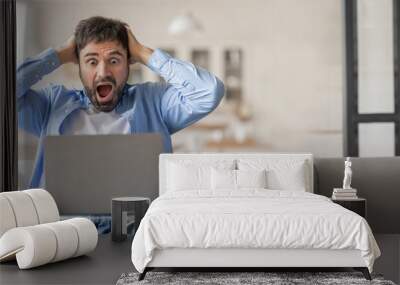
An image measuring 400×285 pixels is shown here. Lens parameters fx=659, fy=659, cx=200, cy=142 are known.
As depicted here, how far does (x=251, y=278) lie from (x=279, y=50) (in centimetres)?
313

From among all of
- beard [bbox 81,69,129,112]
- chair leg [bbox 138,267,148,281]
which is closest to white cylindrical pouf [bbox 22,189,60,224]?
chair leg [bbox 138,267,148,281]

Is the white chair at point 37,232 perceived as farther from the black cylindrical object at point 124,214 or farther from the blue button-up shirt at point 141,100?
the blue button-up shirt at point 141,100

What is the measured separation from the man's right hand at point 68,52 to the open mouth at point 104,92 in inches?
15.3

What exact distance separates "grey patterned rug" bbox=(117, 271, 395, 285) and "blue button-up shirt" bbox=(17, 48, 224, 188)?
8.32ft

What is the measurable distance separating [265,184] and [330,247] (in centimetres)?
180

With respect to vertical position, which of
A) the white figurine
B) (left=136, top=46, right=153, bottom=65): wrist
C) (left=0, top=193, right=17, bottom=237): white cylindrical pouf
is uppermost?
(left=136, top=46, right=153, bottom=65): wrist

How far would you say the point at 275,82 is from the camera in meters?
7.09

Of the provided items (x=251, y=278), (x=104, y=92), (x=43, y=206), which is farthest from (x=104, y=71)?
(x=251, y=278)

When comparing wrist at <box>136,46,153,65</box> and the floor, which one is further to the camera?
wrist at <box>136,46,153,65</box>

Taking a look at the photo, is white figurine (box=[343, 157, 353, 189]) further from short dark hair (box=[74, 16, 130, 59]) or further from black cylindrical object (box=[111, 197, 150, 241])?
short dark hair (box=[74, 16, 130, 59])

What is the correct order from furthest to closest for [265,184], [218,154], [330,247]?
[218,154] < [265,184] < [330,247]

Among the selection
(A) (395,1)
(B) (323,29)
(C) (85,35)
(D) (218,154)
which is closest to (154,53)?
(C) (85,35)

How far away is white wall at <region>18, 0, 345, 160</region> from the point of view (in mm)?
7035

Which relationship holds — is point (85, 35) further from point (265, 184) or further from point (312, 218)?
point (312, 218)
